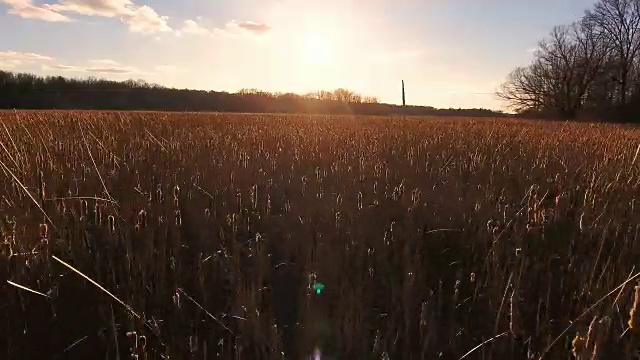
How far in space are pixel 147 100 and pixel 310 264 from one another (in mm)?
48582

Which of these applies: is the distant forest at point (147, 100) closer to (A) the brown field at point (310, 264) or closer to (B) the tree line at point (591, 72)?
(B) the tree line at point (591, 72)

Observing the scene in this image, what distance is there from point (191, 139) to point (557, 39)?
147 feet

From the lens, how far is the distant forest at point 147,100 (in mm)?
44594

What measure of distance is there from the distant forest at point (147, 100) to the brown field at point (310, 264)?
129 feet

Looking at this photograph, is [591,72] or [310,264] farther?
[591,72]

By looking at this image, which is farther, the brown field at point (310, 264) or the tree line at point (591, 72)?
the tree line at point (591, 72)

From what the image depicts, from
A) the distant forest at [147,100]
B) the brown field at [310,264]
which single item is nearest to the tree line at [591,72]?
the distant forest at [147,100]

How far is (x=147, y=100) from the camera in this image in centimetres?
4728

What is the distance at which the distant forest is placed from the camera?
44.6 metres

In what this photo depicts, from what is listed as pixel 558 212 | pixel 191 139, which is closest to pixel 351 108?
pixel 191 139

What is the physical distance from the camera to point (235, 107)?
46.7 metres

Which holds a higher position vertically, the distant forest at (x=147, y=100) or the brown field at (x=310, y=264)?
the distant forest at (x=147, y=100)

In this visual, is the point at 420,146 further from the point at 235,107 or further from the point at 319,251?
the point at 235,107

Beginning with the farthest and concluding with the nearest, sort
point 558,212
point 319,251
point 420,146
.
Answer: point 420,146 < point 558,212 < point 319,251
